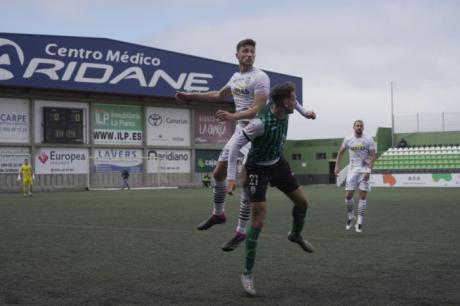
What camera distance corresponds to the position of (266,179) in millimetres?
6988

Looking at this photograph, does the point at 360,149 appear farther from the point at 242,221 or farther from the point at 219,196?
the point at 242,221

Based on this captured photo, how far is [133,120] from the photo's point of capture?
49500mm

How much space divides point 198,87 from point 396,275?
4455cm

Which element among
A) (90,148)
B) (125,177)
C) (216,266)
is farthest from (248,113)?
(90,148)

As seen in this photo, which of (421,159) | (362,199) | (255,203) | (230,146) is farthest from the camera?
(421,159)

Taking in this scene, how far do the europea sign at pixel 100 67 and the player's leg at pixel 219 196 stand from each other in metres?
36.1

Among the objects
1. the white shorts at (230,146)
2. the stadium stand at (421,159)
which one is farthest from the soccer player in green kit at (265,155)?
the stadium stand at (421,159)

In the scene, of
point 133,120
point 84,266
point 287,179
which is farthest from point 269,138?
point 133,120

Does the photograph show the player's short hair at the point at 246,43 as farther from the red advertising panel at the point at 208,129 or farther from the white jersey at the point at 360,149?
the red advertising panel at the point at 208,129

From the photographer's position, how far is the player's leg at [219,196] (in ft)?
27.9

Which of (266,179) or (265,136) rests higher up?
(265,136)

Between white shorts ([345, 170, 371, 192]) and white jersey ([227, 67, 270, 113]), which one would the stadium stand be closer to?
white shorts ([345, 170, 371, 192])

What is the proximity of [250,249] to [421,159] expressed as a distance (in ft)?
156

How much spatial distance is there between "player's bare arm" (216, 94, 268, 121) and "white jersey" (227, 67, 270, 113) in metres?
0.09
